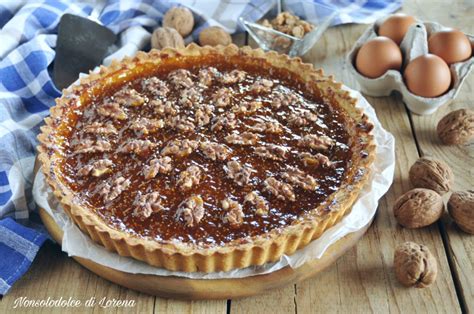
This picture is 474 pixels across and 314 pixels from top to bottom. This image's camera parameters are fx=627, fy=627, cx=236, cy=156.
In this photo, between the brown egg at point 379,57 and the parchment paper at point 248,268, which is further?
the brown egg at point 379,57

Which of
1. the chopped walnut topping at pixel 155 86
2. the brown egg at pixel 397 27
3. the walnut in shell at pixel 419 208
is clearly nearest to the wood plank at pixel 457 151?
the walnut in shell at pixel 419 208

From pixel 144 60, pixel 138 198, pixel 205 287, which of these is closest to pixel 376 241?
pixel 205 287

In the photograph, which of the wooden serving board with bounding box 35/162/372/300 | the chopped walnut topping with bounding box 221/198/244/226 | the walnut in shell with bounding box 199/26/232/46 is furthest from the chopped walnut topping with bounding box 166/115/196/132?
the walnut in shell with bounding box 199/26/232/46

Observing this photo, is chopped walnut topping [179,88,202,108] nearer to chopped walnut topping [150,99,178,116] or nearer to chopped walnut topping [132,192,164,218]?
chopped walnut topping [150,99,178,116]

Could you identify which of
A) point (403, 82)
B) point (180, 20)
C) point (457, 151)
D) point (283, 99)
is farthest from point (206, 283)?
point (180, 20)

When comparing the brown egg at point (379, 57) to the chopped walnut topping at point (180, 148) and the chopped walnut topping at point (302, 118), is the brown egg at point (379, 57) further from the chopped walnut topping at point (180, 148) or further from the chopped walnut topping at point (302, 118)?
the chopped walnut topping at point (180, 148)

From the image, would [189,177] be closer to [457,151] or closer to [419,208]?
[419,208]

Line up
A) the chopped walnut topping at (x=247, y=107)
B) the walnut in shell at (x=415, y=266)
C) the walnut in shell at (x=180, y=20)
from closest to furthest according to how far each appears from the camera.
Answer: the walnut in shell at (x=415, y=266)
the chopped walnut topping at (x=247, y=107)
the walnut in shell at (x=180, y=20)
